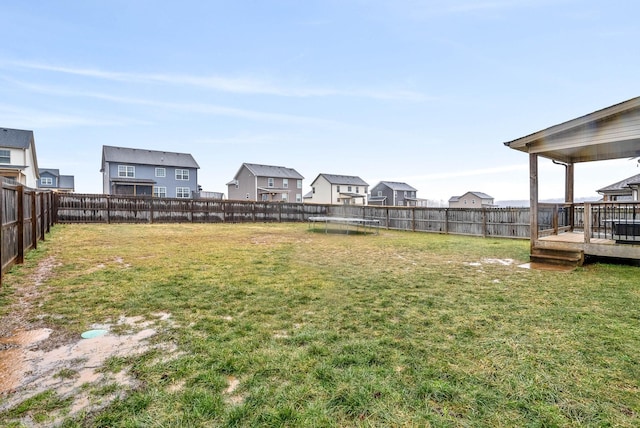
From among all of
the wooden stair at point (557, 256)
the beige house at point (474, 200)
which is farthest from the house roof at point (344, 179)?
the wooden stair at point (557, 256)

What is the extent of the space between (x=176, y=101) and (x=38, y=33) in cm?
1142

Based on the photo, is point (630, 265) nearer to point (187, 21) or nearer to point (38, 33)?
point (187, 21)

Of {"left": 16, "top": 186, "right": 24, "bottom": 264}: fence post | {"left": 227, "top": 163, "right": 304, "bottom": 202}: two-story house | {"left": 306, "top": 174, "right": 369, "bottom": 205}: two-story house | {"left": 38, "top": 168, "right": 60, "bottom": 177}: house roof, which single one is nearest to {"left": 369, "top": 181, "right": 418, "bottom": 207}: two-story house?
{"left": 306, "top": 174, "right": 369, "bottom": 205}: two-story house

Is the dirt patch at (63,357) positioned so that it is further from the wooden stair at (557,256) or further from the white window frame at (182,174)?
the white window frame at (182,174)

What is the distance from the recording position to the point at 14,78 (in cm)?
2048

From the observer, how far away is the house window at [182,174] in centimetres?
3331

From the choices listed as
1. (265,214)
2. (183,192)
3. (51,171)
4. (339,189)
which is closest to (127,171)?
(183,192)

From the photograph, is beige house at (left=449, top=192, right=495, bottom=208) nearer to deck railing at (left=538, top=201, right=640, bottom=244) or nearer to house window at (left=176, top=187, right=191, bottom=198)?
deck railing at (left=538, top=201, right=640, bottom=244)

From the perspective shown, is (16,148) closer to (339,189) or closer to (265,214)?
(265,214)

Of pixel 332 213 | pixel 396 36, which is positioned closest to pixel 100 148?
pixel 332 213

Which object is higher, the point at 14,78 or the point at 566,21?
the point at 14,78

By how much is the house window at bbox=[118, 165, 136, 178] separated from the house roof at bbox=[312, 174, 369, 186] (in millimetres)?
24464

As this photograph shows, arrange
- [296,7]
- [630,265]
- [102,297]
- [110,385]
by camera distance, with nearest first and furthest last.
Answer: [110,385]
[102,297]
[630,265]
[296,7]

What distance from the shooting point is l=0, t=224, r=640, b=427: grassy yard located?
1.76 metres
